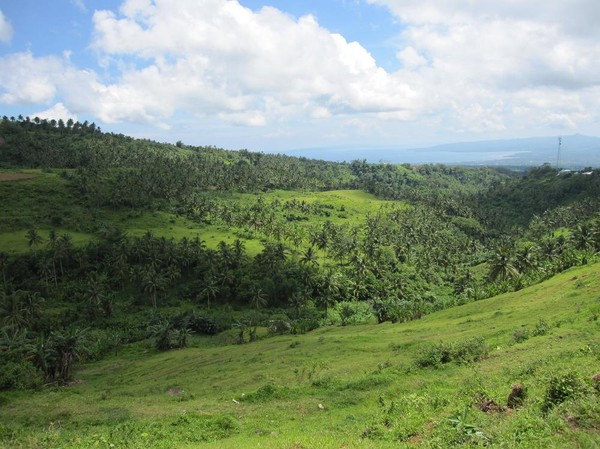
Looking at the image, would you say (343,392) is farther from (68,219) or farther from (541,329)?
(68,219)

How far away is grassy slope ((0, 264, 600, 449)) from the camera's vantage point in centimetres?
2406

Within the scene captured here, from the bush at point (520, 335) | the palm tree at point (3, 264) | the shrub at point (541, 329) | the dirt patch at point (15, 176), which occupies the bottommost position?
the palm tree at point (3, 264)

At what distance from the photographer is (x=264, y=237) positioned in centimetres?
17112

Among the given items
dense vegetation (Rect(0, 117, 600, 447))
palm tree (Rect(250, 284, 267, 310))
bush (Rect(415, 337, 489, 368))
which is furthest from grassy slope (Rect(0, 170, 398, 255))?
bush (Rect(415, 337, 489, 368))

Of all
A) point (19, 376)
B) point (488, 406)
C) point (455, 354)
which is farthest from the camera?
point (19, 376)

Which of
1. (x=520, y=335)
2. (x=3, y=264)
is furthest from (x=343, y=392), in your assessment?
(x=3, y=264)

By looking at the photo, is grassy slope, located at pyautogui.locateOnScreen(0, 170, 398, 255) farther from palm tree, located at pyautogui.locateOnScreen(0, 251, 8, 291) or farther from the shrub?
the shrub

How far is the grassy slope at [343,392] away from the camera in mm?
24062

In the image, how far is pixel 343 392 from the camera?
1535 inches

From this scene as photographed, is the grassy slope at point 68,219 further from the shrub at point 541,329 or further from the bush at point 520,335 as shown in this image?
the shrub at point 541,329

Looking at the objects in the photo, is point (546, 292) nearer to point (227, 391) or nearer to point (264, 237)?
point (227, 391)

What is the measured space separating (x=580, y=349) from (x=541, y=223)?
577 ft

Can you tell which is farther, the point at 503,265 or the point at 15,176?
the point at 15,176

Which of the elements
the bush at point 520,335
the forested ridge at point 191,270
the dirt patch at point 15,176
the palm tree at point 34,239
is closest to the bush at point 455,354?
the bush at point 520,335
